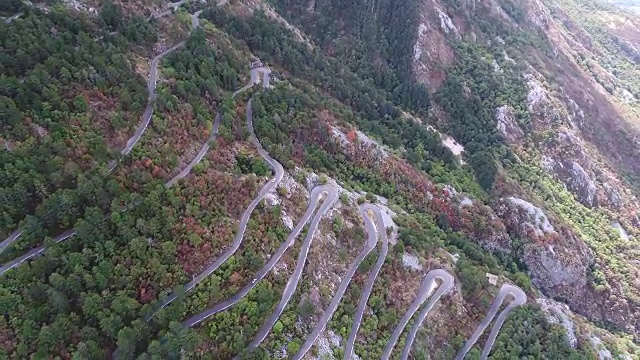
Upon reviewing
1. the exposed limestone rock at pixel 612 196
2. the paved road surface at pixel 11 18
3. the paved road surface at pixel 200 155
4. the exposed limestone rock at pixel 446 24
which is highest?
the exposed limestone rock at pixel 446 24

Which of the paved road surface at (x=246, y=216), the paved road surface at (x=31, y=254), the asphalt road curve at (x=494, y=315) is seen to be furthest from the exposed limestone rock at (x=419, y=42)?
the paved road surface at (x=31, y=254)

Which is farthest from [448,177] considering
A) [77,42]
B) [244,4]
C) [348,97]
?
[77,42]

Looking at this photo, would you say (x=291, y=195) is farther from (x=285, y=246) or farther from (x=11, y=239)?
(x=11, y=239)

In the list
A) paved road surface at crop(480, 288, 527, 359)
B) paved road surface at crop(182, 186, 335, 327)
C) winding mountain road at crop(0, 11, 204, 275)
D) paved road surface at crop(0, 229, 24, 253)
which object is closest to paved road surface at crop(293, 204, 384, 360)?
paved road surface at crop(182, 186, 335, 327)

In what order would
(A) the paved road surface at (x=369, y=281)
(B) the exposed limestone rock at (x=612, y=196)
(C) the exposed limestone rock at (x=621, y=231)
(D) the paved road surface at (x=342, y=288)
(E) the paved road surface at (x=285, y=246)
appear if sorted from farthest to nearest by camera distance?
(B) the exposed limestone rock at (x=612, y=196) → (C) the exposed limestone rock at (x=621, y=231) → (A) the paved road surface at (x=369, y=281) → (D) the paved road surface at (x=342, y=288) → (E) the paved road surface at (x=285, y=246)

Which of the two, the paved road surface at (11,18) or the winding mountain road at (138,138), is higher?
the paved road surface at (11,18)

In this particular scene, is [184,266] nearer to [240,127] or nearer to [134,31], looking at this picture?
[240,127]

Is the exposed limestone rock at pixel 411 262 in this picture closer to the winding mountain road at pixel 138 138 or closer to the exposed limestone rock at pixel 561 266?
the winding mountain road at pixel 138 138

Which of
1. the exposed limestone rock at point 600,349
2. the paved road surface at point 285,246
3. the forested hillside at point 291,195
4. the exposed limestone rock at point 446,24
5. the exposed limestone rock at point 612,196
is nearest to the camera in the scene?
the forested hillside at point 291,195
